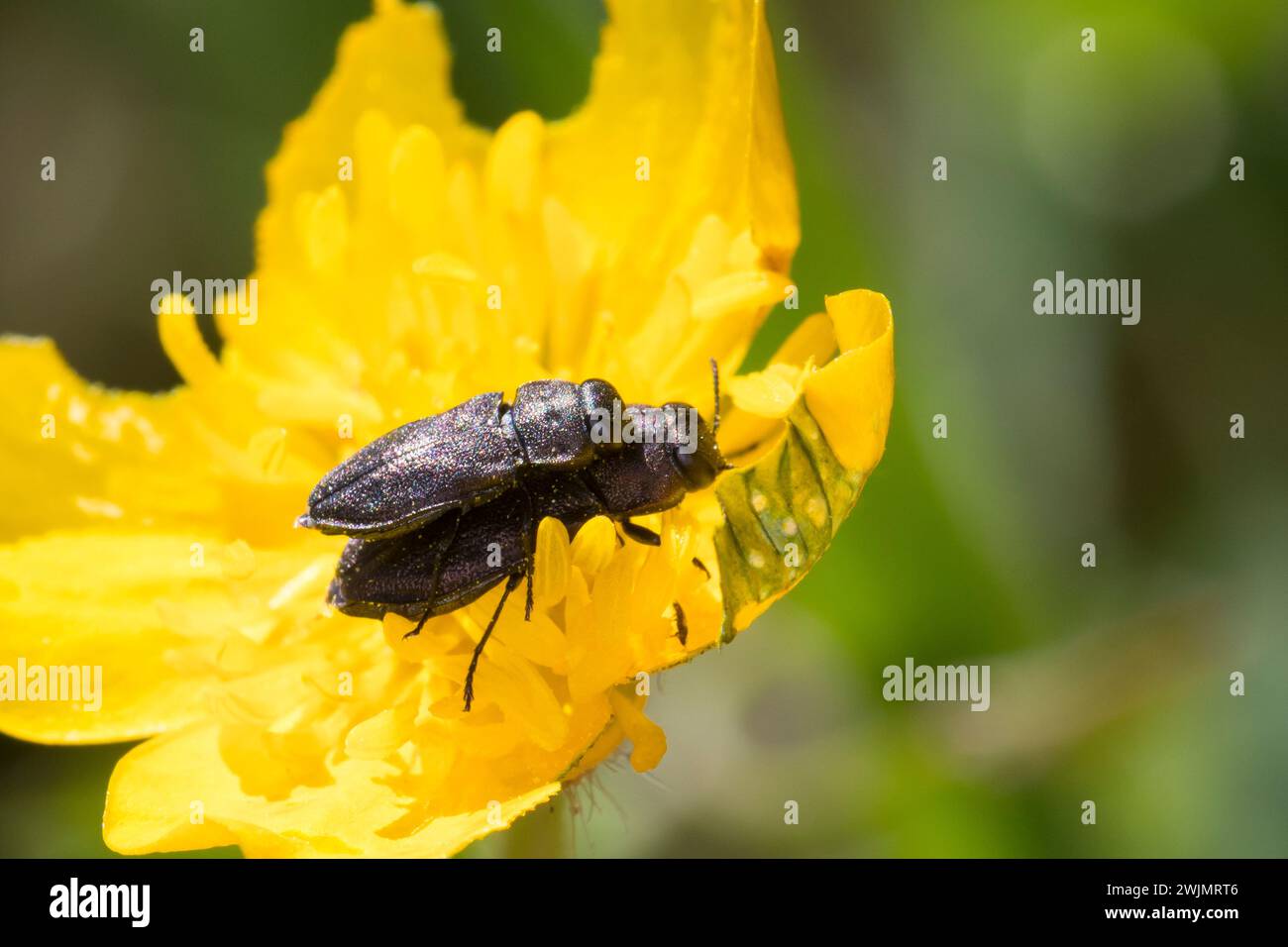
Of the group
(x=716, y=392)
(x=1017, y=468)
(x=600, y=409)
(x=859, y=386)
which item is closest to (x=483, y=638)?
(x=600, y=409)

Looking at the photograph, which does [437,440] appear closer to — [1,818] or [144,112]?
[1,818]

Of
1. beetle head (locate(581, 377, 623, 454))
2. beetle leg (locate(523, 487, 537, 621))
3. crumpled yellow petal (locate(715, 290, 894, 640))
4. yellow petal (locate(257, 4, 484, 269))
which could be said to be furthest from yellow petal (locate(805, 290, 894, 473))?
yellow petal (locate(257, 4, 484, 269))

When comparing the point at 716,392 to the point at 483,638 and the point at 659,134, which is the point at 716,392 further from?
the point at 659,134

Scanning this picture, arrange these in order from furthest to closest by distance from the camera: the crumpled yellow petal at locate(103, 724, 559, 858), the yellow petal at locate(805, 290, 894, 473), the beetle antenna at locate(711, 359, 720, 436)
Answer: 1. the beetle antenna at locate(711, 359, 720, 436)
2. the crumpled yellow petal at locate(103, 724, 559, 858)
3. the yellow petal at locate(805, 290, 894, 473)

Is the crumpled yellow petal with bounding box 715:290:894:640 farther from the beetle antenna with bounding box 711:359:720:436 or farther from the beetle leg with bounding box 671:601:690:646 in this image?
the beetle antenna with bounding box 711:359:720:436

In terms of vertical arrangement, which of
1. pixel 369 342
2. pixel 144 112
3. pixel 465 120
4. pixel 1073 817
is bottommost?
pixel 1073 817

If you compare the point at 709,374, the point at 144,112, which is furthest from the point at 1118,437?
the point at 144,112
